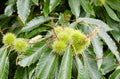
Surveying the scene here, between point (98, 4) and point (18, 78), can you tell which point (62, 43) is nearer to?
point (18, 78)

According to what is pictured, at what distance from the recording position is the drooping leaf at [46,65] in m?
1.05

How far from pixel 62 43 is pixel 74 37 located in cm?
4

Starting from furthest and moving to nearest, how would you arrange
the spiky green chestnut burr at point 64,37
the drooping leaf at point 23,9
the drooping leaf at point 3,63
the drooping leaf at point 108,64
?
the drooping leaf at point 108,64
the drooping leaf at point 23,9
the drooping leaf at point 3,63
the spiky green chestnut burr at point 64,37

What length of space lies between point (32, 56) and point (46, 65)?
64mm

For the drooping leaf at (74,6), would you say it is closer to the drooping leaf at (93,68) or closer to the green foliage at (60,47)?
the green foliage at (60,47)

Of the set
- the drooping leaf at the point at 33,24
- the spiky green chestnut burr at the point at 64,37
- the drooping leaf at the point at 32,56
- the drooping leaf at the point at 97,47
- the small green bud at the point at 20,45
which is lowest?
the drooping leaf at the point at 97,47

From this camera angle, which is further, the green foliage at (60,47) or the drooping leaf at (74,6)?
the drooping leaf at (74,6)

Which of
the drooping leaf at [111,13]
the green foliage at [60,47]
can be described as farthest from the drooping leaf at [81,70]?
the drooping leaf at [111,13]

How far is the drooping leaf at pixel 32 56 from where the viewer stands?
3.54ft

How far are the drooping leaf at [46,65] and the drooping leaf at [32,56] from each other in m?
0.02

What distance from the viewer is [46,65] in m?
1.07

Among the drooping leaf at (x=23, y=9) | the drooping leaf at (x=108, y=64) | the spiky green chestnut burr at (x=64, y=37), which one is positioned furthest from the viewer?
the drooping leaf at (x=108, y=64)

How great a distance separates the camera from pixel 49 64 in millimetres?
1062

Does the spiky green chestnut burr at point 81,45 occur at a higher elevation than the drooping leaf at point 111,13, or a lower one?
higher
